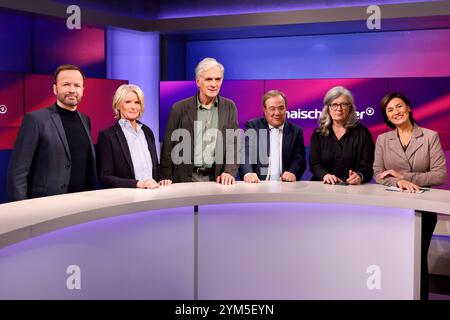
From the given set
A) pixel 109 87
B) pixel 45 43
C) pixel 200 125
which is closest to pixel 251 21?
pixel 109 87

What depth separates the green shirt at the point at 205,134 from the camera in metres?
3.21

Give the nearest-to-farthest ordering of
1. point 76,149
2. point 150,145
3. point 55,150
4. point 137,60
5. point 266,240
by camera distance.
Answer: point 266,240
point 55,150
point 76,149
point 150,145
point 137,60

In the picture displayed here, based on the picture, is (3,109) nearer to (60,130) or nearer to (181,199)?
(60,130)

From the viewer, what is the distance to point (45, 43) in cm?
596

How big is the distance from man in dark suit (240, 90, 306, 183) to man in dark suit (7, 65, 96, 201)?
1.06 meters

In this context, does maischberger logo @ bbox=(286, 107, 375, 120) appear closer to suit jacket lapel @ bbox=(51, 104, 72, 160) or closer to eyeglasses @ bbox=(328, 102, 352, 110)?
eyeglasses @ bbox=(328, 102, 352, 110)

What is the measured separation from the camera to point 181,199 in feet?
8.07

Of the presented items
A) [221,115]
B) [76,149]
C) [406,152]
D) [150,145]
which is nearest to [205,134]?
[221,115]

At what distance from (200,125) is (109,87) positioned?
2819 millimetres

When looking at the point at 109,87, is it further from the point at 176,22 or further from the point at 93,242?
the point at 93,242

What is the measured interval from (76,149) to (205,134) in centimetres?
76
